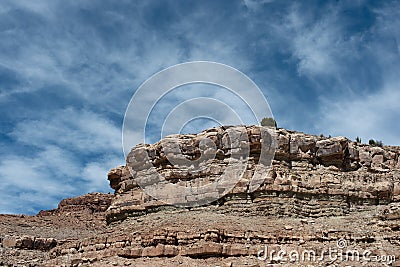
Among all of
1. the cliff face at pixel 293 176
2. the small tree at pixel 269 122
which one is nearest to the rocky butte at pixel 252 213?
the cliff face at pixel 293 176

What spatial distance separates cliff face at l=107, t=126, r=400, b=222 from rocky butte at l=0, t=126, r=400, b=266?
68 mm

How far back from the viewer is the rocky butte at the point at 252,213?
2442 cm

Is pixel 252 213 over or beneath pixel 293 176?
beneath

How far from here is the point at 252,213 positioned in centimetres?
2956

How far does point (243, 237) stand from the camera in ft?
84.0

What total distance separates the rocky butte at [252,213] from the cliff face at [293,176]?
68mm

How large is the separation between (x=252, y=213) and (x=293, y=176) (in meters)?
3.89

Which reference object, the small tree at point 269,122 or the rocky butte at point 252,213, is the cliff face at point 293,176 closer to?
the rocky butte at point 252,213

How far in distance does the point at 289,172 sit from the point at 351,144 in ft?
20.2

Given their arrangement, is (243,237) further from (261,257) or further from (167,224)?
(167,224)

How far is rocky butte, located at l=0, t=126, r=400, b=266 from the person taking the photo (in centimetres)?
2442

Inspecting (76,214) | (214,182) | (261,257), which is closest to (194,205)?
(214,182)

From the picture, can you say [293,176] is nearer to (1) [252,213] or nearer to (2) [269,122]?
(1) [252,213]

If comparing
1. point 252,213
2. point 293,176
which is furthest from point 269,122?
point 252,213
